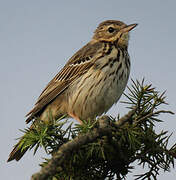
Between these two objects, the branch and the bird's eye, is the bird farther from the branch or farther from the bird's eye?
the branch

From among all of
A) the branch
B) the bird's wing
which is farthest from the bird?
the branch

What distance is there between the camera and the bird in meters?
6.34

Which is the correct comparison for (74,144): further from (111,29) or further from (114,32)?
(111,29)

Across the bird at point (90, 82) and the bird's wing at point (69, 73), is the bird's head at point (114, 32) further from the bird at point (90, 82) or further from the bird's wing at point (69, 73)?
the bird's wing at point (69, 73)

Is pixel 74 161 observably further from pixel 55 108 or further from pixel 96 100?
pixel 55 108

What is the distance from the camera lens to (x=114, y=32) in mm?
7496

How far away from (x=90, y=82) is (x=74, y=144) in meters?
3.45

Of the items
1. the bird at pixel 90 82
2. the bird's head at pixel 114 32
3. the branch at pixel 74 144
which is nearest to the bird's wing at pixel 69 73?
the bird at pixel 90 82

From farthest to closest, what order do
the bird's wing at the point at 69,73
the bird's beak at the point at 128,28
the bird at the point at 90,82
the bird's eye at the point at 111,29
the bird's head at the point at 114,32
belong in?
the bird's eye at the point at 111,29 < the bird's head at the point at 114,32 < the bird's beak at the point at 128,28 < the bird's wing at the point at 69,73 < the bird at the point at 90,82

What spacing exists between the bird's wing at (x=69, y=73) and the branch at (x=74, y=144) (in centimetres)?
315

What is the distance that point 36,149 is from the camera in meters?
3.75

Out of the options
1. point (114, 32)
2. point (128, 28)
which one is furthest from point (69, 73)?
point (128, 28)

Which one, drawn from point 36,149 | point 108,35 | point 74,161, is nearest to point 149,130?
point 74,161

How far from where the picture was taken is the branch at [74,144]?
8.47ft
